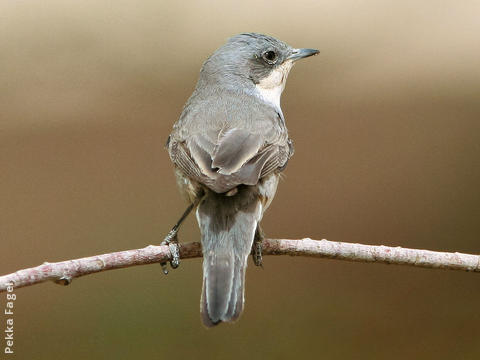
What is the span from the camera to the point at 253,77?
5344 millimetres

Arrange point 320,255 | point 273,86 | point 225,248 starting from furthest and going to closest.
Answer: point 273,86 → point 225,248 → point 320,255

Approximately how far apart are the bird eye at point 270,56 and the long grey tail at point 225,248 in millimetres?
1599

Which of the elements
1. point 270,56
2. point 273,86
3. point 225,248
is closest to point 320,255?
point 225,248

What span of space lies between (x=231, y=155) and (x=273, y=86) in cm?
145

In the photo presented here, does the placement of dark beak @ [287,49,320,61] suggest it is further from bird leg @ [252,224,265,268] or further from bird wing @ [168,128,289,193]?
bird leg @ [252,224,265,268]

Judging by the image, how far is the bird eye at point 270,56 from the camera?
5371 millimetres

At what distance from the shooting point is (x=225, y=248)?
373 centimetres

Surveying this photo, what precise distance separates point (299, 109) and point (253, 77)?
4.13ft

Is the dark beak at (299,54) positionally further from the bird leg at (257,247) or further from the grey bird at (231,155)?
the bird leg at (257,247)

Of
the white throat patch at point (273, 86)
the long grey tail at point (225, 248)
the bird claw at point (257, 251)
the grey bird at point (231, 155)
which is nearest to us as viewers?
the long grey tail at point (225, 248)

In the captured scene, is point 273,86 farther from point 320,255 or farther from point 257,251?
point 320,255

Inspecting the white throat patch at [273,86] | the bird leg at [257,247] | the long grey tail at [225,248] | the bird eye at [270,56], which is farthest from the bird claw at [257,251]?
the bird eye at [270,56]

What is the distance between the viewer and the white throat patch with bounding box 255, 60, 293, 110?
17.3 feet

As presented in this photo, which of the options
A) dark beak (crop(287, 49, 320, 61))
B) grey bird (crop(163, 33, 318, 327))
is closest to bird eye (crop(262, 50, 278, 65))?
grey bird (crop(163, 33, 318, 327))
